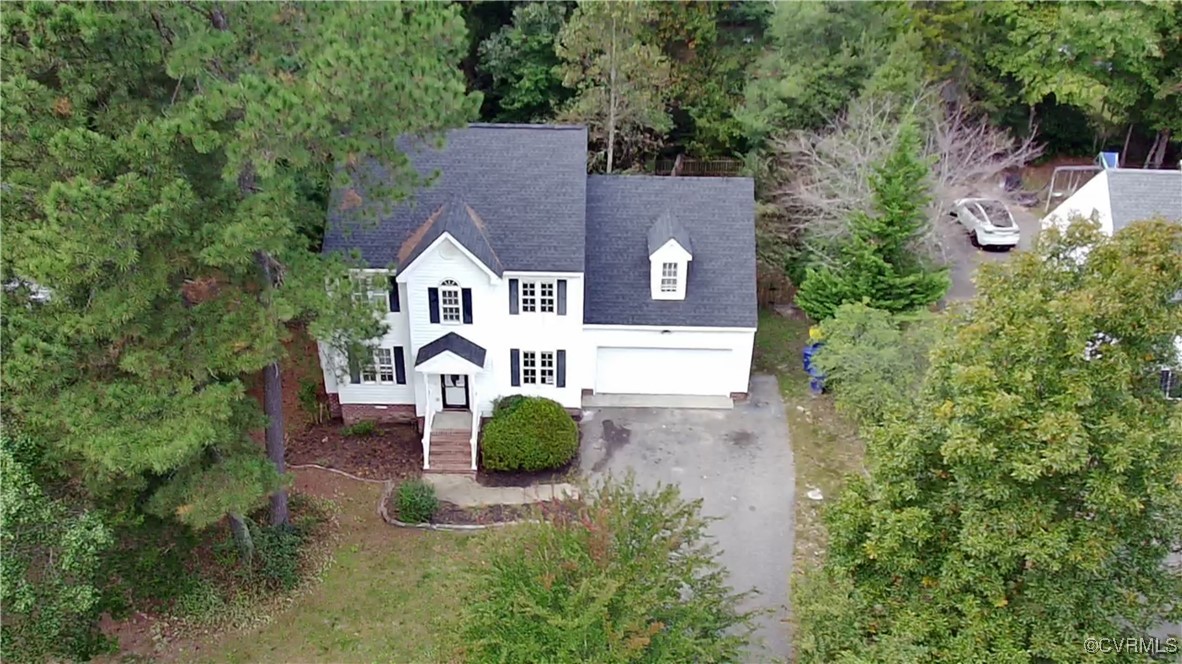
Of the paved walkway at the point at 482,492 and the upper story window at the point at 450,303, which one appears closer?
the paved walkway at the point at 482,492

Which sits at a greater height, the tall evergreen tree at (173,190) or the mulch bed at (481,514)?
the tall evergreen tree at (173,190)

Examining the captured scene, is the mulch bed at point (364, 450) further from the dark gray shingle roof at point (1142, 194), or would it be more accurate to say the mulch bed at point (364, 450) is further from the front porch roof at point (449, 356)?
the dark gray shingle roof at point (1142, 194)

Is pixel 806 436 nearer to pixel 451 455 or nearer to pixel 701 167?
pixel 451 455

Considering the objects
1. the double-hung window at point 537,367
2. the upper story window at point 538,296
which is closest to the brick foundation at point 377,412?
the double-hung window at point 537,367

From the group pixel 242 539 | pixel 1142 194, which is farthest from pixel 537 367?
pixel 1142 194

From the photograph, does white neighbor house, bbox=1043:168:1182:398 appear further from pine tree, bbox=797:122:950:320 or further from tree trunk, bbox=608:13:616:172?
tree trunk, bbox=608:13:616:172
